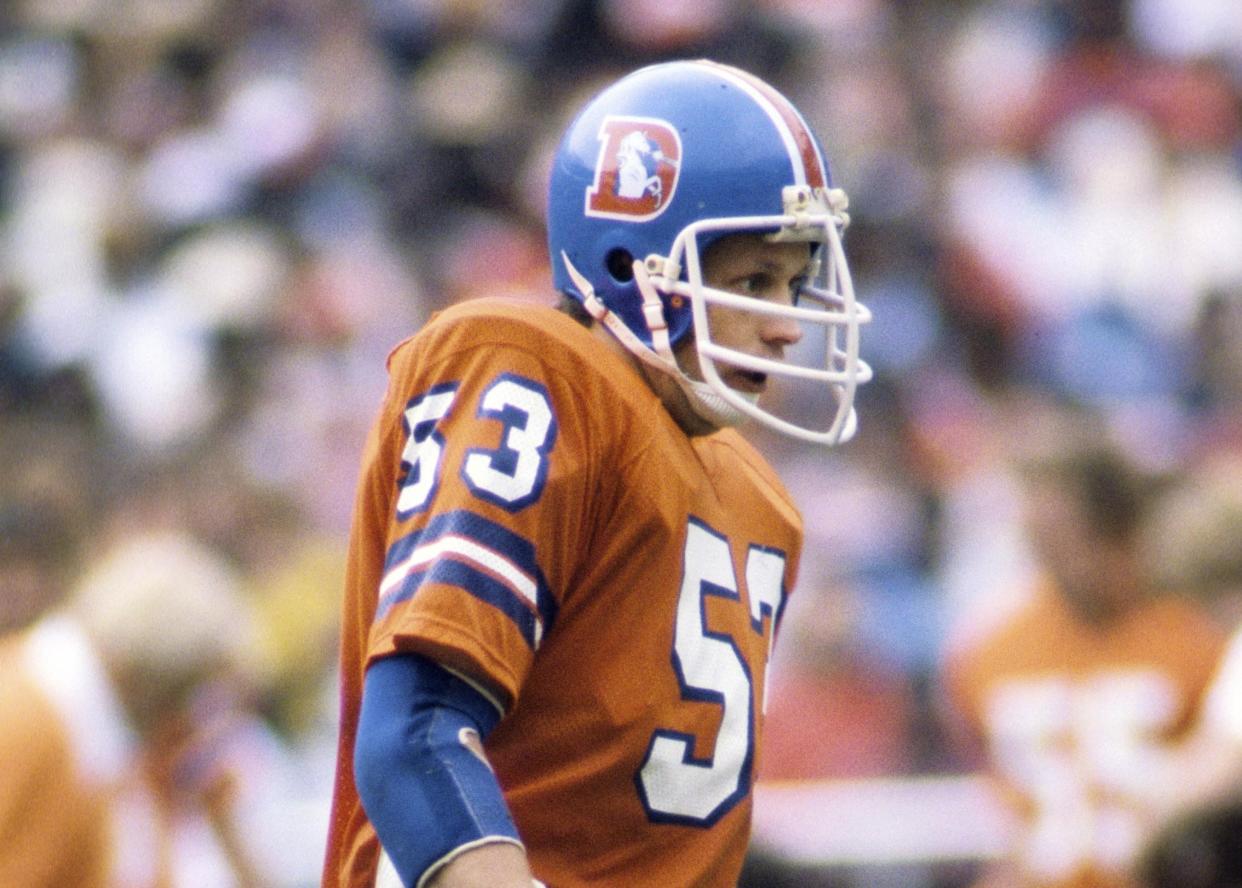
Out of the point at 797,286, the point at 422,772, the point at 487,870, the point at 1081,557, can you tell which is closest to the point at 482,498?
the point at 422,772

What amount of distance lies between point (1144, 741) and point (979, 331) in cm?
361

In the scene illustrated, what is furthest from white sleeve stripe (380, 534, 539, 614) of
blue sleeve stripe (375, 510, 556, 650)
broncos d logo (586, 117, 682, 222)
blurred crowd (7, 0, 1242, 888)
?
blurred crowd (7, 0, 1242, 888)

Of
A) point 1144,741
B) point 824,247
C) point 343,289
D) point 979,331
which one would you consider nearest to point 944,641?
point 979,331

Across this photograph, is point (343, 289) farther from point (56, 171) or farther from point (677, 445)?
point (677, 445)

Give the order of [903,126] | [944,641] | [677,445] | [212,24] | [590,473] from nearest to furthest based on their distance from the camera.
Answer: [590,473] < [677,445] < [944,641] < [903,126] < [212,24]

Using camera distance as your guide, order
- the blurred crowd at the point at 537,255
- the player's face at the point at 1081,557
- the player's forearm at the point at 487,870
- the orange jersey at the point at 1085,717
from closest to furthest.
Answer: the player's forearm at the point at 487,870, the orange jersey at the point at 1085,717, the player's face at the point at 1081,557, the blurred crowd at the point at 537,255

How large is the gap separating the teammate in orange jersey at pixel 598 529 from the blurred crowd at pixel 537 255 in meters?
3.73

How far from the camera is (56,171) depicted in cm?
984

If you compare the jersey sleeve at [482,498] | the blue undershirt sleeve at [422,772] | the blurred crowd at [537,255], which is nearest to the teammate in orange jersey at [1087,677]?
the blurred crowd at [537,255]

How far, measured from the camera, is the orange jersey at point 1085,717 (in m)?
5.29

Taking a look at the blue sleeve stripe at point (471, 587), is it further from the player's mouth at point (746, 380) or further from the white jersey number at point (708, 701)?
the player's mouth at point (746, 380)

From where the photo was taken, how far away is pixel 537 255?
8.98 metres

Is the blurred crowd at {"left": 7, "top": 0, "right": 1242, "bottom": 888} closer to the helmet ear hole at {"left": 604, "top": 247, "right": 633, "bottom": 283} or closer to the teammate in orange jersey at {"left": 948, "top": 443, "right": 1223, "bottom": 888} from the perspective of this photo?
the teammate in orange jersey at {"left": 948, "top": 443, "right": 1223, "bottom": 888}

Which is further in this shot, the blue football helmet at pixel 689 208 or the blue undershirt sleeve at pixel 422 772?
the blue football helmet at pixel 689 208
